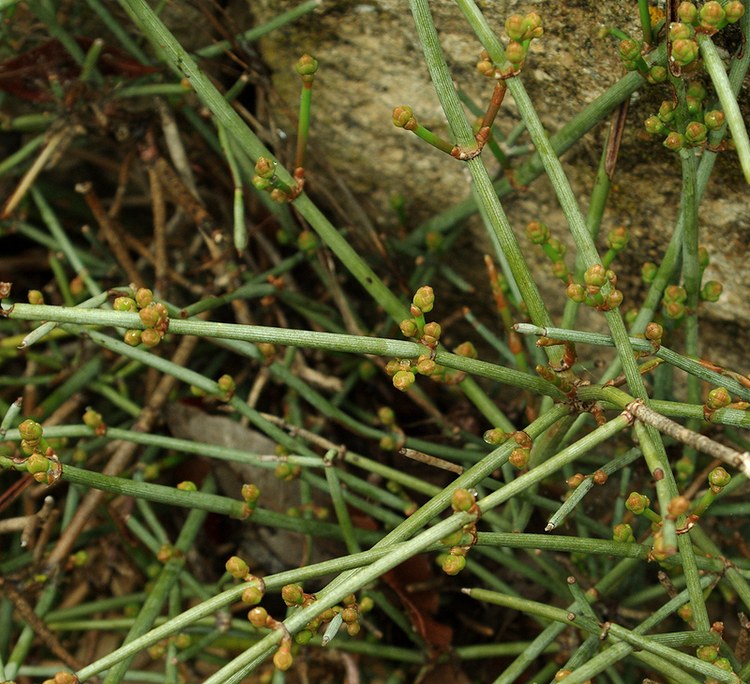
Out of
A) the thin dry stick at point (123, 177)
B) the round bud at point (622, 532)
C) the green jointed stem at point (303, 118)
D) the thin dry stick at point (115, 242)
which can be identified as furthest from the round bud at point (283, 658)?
the thin dry stick at point (123, 177)

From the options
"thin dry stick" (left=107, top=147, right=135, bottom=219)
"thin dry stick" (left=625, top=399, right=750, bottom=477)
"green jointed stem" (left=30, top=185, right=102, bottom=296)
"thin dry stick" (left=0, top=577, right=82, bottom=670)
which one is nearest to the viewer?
"thin dry stick" (left=625, top=399, right=750, bottom=477)

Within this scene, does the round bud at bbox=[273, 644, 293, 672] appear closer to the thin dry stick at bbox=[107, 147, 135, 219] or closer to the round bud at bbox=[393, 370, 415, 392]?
the round bud at bbox=[393, 370, 415, 392]

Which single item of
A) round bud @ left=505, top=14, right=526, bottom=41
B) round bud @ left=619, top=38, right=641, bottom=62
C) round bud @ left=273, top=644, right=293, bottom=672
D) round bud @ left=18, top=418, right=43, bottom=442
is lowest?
round bud @ left=273, top=644, right=293, bottom=672

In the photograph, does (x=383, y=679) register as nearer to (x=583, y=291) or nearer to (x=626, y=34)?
(x=583, y=291)

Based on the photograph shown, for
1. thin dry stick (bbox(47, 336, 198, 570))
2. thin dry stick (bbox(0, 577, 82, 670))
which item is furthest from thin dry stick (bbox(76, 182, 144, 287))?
thin dry stick (bbox(0, 577, 82, 670))

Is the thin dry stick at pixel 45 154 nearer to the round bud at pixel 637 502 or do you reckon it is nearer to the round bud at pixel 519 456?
the round bud at pixel 519 456
